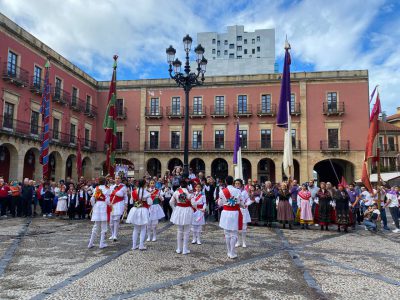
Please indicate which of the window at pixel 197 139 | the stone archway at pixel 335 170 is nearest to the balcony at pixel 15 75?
the window at pixel 197 139

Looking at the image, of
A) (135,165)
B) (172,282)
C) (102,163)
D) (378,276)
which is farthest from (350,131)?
(172,282)

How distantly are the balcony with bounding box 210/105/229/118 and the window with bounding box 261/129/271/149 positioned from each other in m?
3.90

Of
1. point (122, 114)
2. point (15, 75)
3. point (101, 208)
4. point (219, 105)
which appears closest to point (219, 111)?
point (219, 105)

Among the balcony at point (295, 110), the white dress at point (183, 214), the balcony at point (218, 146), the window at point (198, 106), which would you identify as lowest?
the white dress at point (183, 214)

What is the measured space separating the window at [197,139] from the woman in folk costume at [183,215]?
77.3ft

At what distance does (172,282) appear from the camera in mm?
4773

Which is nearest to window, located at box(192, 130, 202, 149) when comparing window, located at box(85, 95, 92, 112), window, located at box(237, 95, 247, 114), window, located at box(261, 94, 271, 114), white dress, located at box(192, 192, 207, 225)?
window, located at box(237, 95, 247, 114)

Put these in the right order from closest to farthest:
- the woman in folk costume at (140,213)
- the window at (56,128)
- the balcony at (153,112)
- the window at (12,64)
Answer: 1. the woman in folk costume at (140,213)
2. the window at (12,64)
3. the window at (56,128)
4. the balcony at (153,112)

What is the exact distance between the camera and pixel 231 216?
6426mm

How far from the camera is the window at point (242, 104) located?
1195 inches

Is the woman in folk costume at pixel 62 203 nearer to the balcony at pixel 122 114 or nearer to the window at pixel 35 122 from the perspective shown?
the window at pixel 35 122

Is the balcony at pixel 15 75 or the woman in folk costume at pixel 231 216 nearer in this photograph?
the woman in folk costume at pixel 231 216

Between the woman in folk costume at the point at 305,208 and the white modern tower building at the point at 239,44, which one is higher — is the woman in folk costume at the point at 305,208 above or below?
below

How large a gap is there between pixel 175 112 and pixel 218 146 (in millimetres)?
5524
